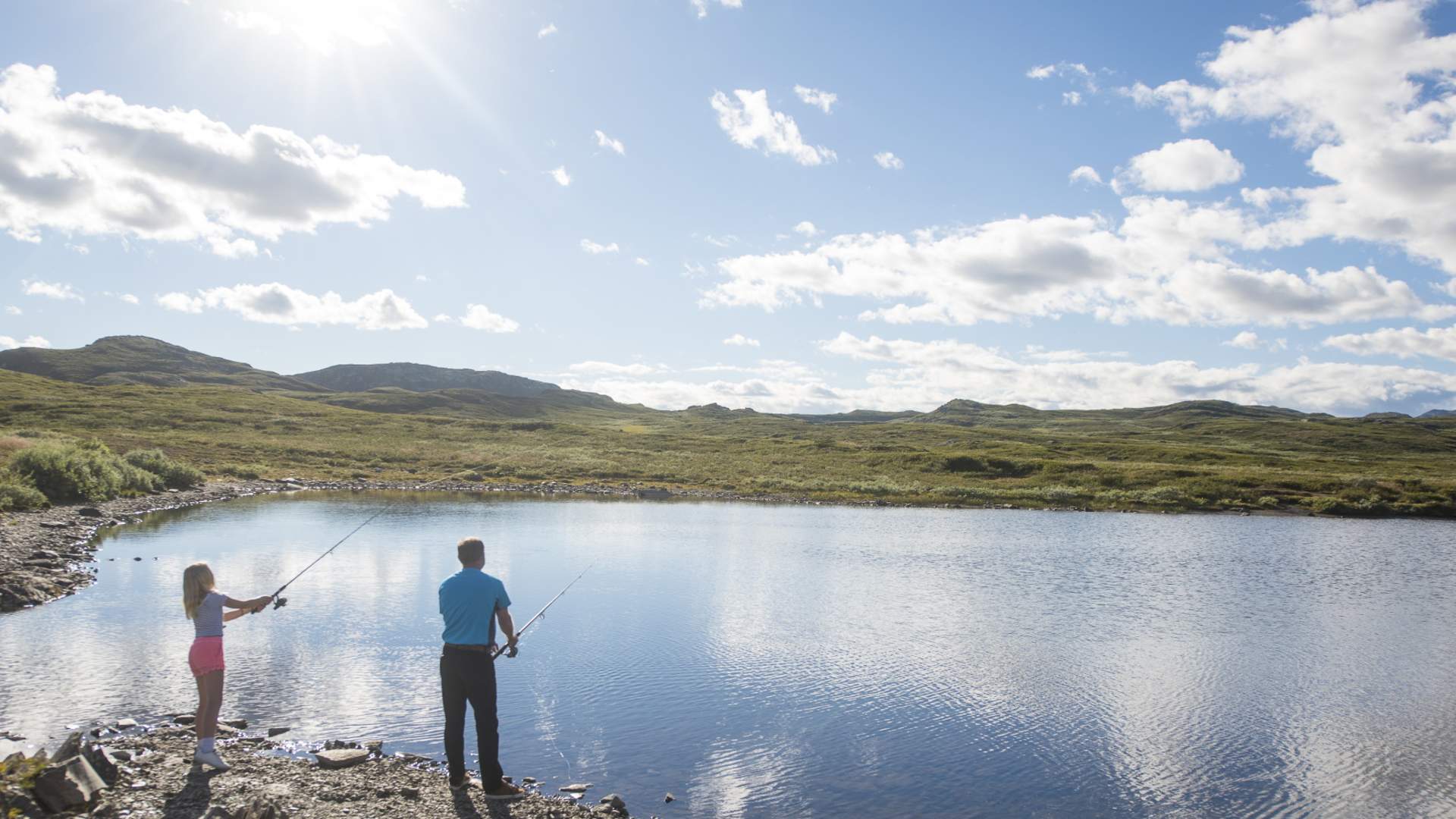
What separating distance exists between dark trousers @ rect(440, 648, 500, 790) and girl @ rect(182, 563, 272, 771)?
2942 mm

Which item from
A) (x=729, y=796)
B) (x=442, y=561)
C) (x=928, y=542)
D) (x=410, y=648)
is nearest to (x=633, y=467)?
(x=928, y=542)

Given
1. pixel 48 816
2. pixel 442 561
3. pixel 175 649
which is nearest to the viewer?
pixel 48 816

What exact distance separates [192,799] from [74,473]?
166 ft

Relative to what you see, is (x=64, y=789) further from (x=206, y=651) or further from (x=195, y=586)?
(x=195, y=586)

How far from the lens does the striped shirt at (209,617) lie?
40.7 feet

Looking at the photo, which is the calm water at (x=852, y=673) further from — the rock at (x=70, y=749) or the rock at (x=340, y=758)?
the rock at (x=70, y=749)

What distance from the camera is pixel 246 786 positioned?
11656 millimetres

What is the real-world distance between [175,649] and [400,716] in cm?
759

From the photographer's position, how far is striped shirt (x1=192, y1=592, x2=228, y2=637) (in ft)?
40.7

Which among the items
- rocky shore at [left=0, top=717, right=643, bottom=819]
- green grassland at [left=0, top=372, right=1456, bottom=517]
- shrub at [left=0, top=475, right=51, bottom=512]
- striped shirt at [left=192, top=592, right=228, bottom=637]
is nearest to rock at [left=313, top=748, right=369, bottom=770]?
rocky shore at [left=0, top=717, right=643, bottom=819]

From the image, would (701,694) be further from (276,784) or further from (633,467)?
(633,467)

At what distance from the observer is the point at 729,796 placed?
1290 cm

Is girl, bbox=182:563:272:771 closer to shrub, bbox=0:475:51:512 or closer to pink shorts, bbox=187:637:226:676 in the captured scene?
pink shorts, bbox=187:637:226:676

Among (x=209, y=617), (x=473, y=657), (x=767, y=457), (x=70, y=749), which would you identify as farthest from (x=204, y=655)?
(x=767, y=457)
